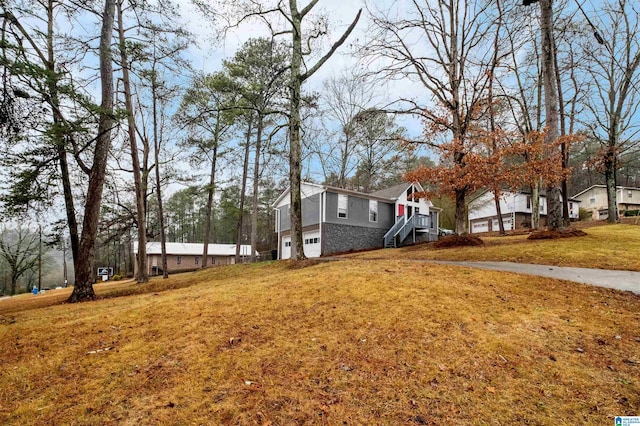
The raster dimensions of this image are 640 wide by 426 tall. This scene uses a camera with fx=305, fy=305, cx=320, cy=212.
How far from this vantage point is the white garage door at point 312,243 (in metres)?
20.8

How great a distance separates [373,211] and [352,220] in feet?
7.23

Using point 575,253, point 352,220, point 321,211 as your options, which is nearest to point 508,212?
point 352,220

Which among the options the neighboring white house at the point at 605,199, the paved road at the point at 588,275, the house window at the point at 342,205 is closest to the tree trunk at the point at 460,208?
the paved road at the point at 588,275

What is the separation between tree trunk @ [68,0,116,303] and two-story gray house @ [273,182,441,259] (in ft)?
42.6

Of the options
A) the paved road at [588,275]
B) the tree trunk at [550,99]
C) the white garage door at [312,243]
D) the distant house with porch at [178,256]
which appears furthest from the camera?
the distant house with porch at [178,256]

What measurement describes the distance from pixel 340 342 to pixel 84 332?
341cm

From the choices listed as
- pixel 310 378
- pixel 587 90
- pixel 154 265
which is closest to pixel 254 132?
pixel 310 378

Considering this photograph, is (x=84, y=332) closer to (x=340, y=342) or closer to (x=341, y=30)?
(x=340, y=342)

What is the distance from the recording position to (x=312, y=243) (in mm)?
21422

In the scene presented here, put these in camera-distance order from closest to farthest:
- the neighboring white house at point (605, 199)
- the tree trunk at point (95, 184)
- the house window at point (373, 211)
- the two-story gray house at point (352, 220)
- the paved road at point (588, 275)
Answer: the paved road at point (588, 275), the tree trunk at point (95, 184), the two-story gray house at point (352, 220), the house window at point (373, 211), the neighboring white house at point (605, 199)

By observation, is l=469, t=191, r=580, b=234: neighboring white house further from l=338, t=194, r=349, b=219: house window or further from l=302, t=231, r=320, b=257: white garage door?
l=302, t=231, r=320, b=257: white garage door

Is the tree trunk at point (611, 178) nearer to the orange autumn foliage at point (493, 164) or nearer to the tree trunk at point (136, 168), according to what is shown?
the orange autumn foliage at point (493, 164)

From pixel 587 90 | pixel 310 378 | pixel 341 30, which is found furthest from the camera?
pixel 587 90

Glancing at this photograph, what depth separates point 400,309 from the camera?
4.27m
